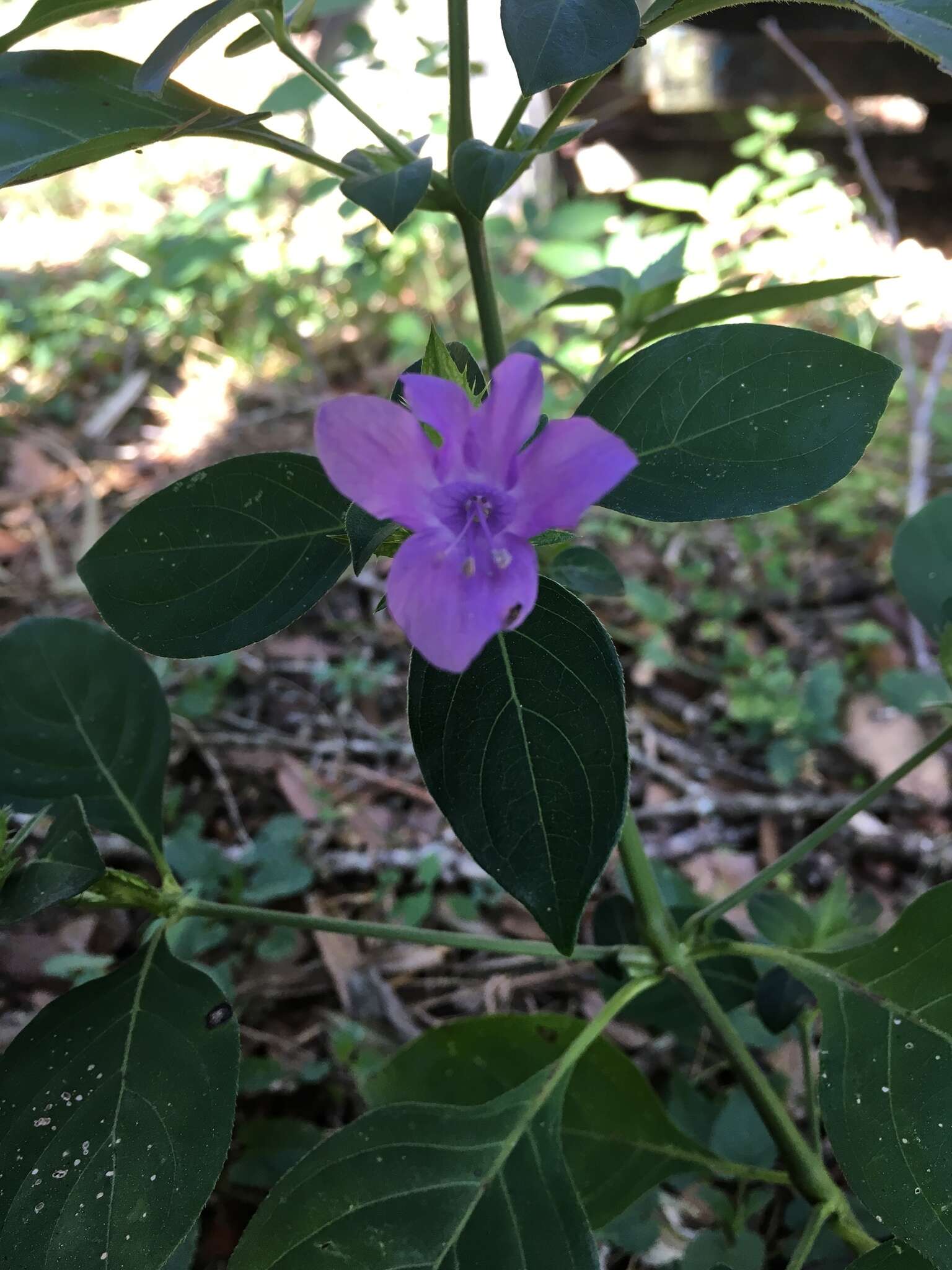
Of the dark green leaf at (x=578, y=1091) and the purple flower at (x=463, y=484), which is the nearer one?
the purple flower at (x=463, y=484)

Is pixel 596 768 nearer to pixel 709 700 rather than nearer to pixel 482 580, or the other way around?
pixel 482 580

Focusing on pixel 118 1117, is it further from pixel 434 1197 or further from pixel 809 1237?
pixel 809 1237

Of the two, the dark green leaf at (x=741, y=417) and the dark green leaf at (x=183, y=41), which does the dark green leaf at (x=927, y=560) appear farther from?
the dark green leaf at (x=183, y=41)

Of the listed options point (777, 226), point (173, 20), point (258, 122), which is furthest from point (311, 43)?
point (258, 122)

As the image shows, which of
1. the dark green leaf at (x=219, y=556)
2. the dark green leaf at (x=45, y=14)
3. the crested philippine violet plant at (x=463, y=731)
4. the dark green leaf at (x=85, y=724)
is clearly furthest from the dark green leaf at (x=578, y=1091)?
the dark green leaf at (x=45, y=14)

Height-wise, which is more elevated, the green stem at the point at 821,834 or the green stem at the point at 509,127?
the green stem at the point at 509,127

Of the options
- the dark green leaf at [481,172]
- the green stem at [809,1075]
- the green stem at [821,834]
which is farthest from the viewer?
the green stem at [809,1075]

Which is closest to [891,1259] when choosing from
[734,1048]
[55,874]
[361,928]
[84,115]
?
[734,1048]
